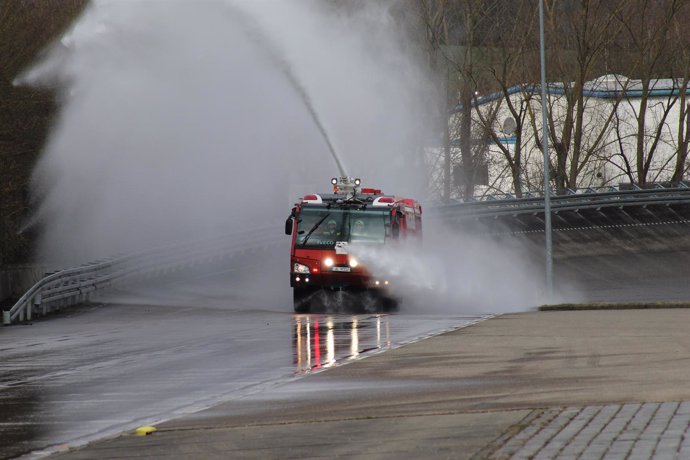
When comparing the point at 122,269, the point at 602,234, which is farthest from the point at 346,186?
the point at 602,234

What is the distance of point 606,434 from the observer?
10422mm

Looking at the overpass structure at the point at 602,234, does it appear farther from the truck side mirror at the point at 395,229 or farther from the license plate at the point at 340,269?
the license plate at the point at 340,269

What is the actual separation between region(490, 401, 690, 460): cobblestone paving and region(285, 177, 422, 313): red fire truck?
21020 mm

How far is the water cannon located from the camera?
1362 inches

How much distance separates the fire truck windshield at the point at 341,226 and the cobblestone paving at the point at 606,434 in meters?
21.3

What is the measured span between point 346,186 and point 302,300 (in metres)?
3.60

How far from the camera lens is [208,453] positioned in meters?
10.5

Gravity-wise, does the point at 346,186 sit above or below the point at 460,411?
above

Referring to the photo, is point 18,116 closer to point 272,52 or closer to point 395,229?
point 272,52

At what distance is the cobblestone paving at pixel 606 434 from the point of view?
953 centimetres

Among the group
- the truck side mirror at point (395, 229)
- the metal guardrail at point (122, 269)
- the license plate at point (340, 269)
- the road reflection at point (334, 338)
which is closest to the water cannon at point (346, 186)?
the truck side mirror at point (395, 229)

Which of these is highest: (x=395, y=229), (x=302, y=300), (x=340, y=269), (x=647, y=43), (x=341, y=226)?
(x=647, y=43)

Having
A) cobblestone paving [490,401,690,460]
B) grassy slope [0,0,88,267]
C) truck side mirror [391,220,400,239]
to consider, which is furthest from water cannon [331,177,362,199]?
cobblestone paving [490,401,690,460]

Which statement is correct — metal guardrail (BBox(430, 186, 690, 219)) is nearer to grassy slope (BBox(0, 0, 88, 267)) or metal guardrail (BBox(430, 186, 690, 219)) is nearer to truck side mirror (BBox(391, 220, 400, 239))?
grassy slope (BBox(0, 0, 88, 267))
